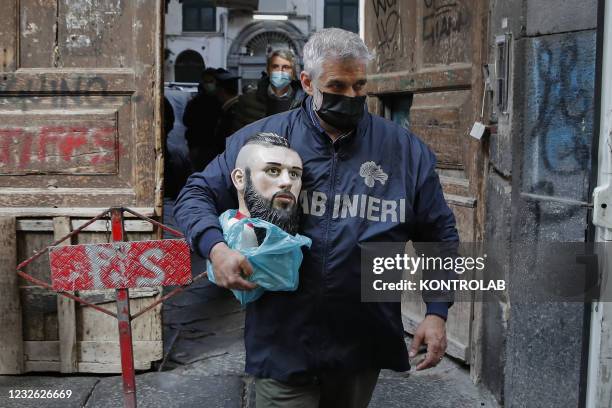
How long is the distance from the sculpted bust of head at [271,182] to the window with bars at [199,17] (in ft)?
136

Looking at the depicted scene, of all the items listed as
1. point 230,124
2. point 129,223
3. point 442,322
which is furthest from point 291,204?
point 230,124

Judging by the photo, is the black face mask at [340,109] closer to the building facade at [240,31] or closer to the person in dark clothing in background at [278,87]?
the person in dark clothing in background at [278,87]

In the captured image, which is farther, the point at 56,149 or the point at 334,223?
the point at 56,149

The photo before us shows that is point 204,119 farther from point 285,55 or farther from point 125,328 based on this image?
point 125,328

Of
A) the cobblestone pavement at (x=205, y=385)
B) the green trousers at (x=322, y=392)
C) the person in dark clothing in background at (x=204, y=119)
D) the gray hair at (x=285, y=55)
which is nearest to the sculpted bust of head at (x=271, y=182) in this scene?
the green trousers at (x=322, y=392)

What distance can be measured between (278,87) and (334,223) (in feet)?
12.7

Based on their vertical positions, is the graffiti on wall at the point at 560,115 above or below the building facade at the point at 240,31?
below

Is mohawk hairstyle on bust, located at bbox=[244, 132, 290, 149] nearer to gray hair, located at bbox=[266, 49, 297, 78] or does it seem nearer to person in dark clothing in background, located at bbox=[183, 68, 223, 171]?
gray hair, located at bbox=[266, 49, 297, 78]

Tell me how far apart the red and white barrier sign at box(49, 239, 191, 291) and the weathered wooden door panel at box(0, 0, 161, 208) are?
129 centimetres

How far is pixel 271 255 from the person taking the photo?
8.16 ft

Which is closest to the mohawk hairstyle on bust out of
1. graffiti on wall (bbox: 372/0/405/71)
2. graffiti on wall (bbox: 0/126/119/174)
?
graffiti on wall (bbox: 0/126/119/174)

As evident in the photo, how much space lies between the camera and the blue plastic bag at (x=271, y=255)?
248 cm

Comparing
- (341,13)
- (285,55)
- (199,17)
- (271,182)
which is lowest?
(271,182)

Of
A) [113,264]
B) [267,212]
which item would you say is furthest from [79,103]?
[267,212]
